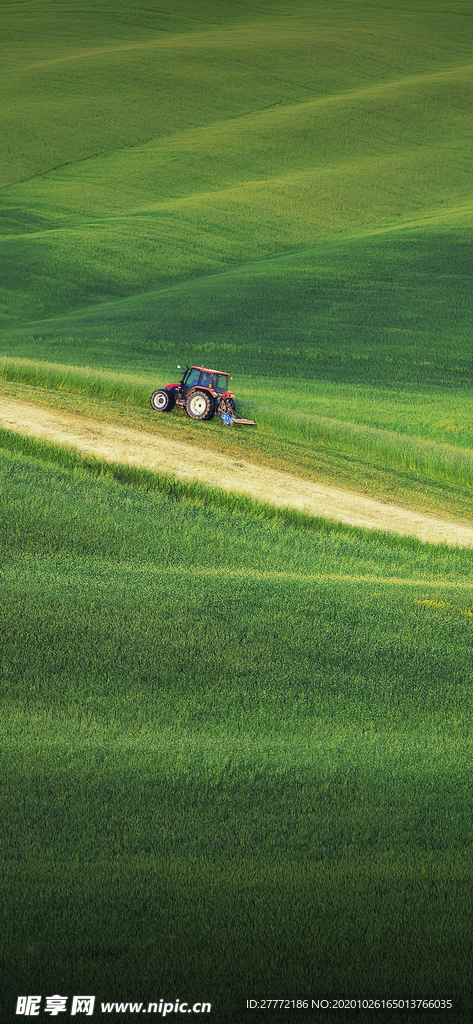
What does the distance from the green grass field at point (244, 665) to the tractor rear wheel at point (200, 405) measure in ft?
1.76

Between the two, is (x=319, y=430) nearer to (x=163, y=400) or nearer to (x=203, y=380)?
(x=203, y=380)

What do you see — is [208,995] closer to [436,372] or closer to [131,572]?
[131,572]

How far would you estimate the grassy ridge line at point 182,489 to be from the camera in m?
18.9

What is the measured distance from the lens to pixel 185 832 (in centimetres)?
702

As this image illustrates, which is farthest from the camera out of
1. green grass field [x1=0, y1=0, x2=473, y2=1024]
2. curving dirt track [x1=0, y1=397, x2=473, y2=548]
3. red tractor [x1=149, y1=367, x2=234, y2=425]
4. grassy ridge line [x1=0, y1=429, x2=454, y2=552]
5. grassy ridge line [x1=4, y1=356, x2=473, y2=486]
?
red tractor [x1=149, y1=367, x2=234, y2=425]

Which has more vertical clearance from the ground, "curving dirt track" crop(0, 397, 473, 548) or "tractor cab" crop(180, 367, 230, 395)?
"tractor cab" crop(180, 367, 230, 395)

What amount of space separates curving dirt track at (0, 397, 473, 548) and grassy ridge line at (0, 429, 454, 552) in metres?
0.38

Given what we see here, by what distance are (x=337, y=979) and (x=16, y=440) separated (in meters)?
17.9

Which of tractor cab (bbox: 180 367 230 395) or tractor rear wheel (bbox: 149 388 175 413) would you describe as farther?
tractor rear wheel (bbox: 149 388 175 413)

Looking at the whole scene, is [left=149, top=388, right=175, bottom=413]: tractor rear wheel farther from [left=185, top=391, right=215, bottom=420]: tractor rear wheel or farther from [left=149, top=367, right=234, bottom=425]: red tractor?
[left=185, top=391, right=215, bottom=420]: tractor rear wheel

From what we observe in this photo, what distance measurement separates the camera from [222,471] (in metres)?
21.8

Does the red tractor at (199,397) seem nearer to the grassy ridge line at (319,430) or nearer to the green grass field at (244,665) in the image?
the green grass field at (244,665)

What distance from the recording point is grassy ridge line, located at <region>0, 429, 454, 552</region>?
61.9 ft

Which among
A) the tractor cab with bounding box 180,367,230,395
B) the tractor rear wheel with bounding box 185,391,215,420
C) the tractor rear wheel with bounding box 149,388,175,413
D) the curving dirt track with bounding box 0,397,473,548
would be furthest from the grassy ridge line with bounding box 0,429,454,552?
the tractor cab with bounding box 180,367,230,395
